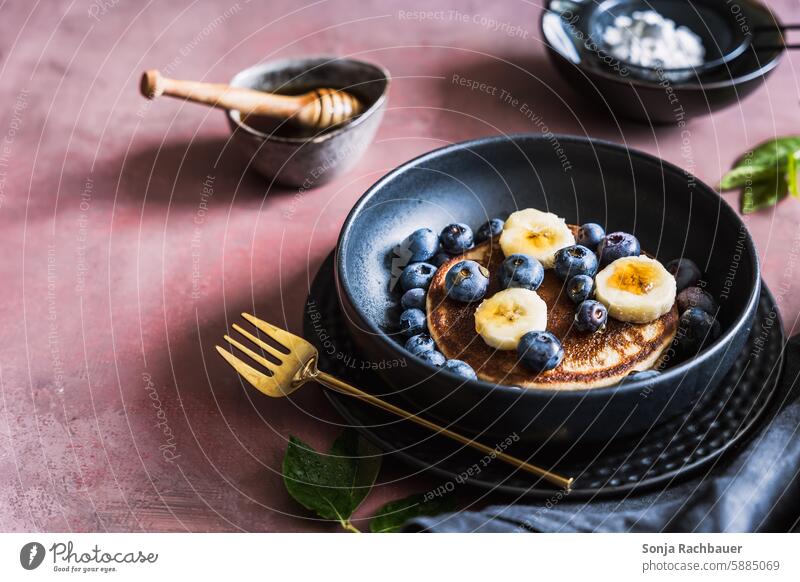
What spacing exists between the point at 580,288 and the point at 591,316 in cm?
7

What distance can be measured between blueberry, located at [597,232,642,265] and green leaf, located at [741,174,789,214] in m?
0.43

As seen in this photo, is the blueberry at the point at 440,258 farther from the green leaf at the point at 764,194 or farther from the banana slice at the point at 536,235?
the green leaf at the point at 764,194

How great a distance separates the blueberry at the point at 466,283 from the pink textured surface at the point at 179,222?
0.30 metres

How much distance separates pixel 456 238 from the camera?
57.5 inches

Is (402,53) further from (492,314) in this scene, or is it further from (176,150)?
(492,314)

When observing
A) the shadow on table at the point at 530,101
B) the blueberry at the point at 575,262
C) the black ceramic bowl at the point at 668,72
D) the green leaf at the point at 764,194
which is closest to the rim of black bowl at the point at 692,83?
the black ceramic bowl at the point at 668,72

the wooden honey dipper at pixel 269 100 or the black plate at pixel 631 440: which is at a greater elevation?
the wooden honey dipper at pixel 269 100

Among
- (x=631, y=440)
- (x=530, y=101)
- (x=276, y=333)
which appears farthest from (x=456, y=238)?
(x=530, y=101)

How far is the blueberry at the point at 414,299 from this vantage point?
54.3 inches

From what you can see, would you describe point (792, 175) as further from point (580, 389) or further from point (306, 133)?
point (306, 133)

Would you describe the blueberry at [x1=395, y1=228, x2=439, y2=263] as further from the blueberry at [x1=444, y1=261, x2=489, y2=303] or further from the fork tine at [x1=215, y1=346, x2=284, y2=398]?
the fork tine at [x1=215, y1=346, x2=284, y2=398]

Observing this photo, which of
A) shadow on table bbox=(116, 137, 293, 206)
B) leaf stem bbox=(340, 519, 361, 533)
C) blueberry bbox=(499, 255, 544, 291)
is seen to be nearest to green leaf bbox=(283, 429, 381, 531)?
leaf stem bbox=(340, 519, 361, 533)

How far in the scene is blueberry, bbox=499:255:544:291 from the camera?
134 centimetres

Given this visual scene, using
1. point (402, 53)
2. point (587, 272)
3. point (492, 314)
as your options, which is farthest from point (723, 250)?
point (402, 53)
